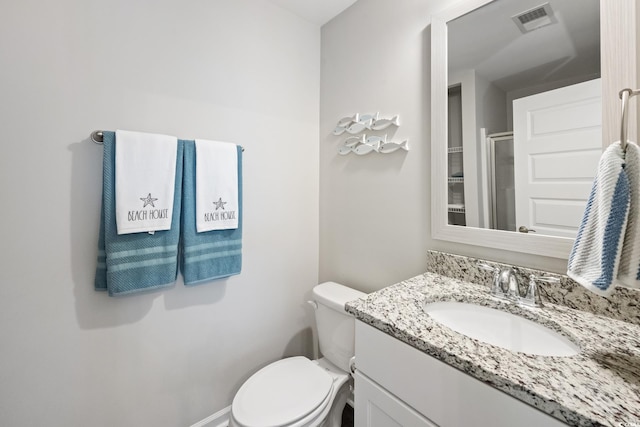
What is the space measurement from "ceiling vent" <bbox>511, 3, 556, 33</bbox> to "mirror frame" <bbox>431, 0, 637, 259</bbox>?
13cm

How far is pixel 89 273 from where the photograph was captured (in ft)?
3.42

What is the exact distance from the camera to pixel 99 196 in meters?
1.06

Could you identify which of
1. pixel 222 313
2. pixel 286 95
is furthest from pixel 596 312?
pixel 286 95

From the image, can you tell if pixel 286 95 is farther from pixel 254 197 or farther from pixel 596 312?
pixel 596 312

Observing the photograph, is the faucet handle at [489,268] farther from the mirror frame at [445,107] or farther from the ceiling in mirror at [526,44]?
the ceiling in mirror at [526,44]

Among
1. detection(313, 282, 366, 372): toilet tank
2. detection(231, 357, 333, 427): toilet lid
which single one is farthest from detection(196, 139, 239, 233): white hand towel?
detection(231, 357, 333, 427): toilet lid

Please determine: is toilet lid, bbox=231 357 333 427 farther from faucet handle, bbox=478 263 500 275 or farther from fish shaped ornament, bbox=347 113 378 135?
fish shaped ornament, bbox=347 113 378 135

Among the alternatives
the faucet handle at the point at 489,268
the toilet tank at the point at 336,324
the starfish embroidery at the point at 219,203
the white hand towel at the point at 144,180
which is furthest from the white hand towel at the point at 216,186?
the faucet handle at the point at 489,268

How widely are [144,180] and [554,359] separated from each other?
55.6 inches

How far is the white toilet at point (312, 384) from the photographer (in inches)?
39.0

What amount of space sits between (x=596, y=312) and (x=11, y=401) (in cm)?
196

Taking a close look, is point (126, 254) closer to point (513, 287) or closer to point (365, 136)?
point (365, 136)

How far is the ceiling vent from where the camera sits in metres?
0.86

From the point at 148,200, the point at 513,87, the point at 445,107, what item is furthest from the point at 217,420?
the point at 513,87
